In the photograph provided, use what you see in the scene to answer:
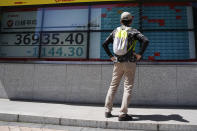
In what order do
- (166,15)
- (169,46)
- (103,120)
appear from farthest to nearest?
(166,15)
(169,46)
(103,120)

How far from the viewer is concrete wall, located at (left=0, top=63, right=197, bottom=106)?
482 centimetres

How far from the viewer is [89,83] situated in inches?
204

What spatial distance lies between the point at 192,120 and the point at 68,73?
3.48m

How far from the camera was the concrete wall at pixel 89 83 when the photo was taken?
190 inches

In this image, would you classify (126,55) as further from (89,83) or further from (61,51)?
(61,51)

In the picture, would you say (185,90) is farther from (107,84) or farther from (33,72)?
(33,72)

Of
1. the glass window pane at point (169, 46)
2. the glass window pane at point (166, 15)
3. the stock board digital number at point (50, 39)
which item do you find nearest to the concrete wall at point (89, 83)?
the glass window pane at point (169, 46)

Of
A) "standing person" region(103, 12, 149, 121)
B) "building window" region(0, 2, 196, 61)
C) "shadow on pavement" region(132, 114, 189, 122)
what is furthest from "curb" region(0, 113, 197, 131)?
"building window" region(0, 2, 196, 61)

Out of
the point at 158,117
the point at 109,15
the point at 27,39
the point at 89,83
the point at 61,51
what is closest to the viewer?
the point at 158,117

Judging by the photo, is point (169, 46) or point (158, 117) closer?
point (158, 117)

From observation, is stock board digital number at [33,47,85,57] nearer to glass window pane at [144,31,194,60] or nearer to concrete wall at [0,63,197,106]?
concrete wall at [0,63,197,106]

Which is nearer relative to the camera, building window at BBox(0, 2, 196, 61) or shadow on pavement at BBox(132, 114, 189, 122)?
shadow on pavement at BBox(132, 114, 189, 122)

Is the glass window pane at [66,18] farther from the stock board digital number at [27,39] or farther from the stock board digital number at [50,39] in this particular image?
the stock board digital number at [27,39]

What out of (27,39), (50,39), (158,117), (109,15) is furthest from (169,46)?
(27,39)
